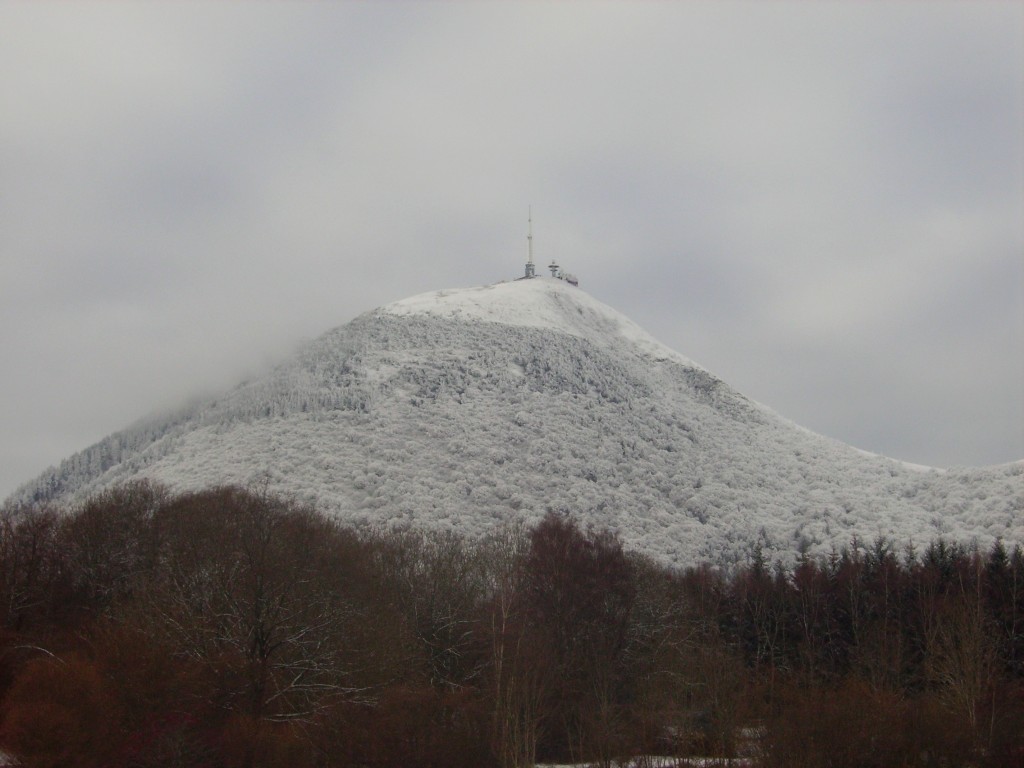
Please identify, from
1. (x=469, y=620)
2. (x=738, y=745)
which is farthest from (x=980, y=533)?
(x=738, y=745)

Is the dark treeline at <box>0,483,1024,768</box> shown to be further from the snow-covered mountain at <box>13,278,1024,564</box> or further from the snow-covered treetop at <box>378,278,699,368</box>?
the snow-covered treetop at <box>378,278,699,368</box>

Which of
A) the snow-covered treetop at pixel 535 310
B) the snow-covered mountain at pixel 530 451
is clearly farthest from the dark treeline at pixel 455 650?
the snow-covered treetop at pixel 535 310

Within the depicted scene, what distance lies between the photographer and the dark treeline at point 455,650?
36.2 metres

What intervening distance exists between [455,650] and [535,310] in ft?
417

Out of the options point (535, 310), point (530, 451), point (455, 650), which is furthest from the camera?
point (535, 310)

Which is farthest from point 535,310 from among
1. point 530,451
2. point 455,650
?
point 455,650

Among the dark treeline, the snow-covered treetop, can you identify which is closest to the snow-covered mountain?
the snow-covered treetop

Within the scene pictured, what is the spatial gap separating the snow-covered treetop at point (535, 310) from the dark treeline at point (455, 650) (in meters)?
97.2

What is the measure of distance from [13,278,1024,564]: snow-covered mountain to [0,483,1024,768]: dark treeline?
37.8 meters

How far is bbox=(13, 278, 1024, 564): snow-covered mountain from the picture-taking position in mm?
116000

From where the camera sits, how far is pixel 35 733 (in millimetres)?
33438

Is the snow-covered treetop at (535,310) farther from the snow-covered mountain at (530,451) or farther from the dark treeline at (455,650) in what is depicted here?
the dark treeline at (455,650)

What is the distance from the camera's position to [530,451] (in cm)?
13100

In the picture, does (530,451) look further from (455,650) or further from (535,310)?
(455,650)
